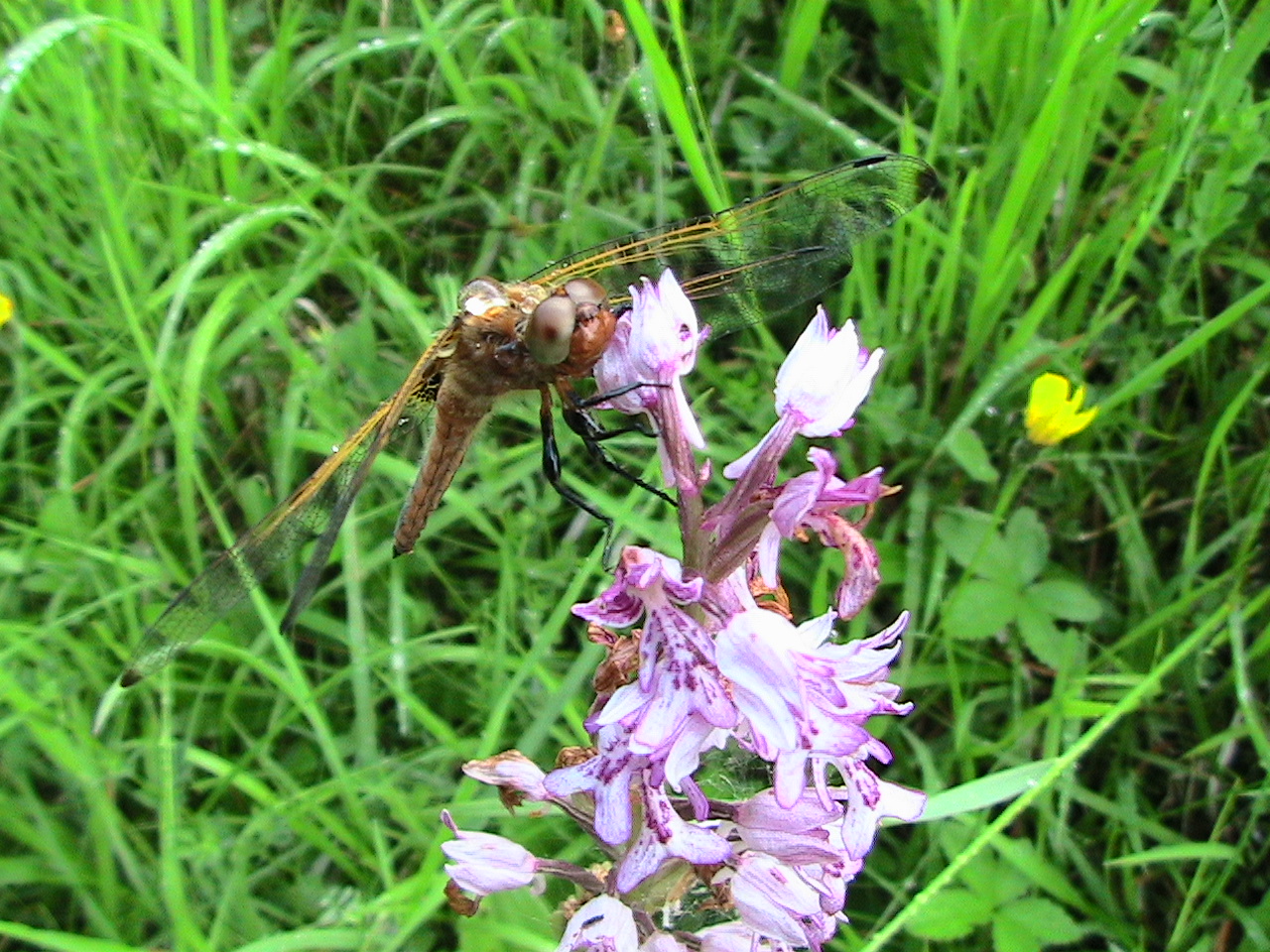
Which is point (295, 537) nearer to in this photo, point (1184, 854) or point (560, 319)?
point (560, 319)

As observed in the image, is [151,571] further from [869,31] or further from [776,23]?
[869,31]

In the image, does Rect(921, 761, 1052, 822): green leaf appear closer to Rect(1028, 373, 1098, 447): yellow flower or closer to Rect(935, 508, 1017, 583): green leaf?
Rect(935, 508, 1017, 583): green leaf

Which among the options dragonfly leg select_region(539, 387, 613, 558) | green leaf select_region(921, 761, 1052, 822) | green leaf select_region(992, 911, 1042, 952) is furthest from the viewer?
green leaf select_region(992, 911, 1042, 952)

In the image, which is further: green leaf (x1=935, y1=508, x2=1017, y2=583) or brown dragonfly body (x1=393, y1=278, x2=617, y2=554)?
green leaf (x1=935, y1=508, x2=1017, y2=583)

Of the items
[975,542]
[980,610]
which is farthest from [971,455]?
[980,610]

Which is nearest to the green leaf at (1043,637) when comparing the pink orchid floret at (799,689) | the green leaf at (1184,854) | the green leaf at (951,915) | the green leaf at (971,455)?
the green leaf at (971,455)

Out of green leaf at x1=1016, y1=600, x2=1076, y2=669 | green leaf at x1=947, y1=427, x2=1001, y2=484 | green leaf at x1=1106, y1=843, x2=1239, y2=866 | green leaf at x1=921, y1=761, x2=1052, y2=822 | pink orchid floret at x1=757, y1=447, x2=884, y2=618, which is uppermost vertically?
pink orchid floret at x1=757, y1=447, x2=884, y2=618

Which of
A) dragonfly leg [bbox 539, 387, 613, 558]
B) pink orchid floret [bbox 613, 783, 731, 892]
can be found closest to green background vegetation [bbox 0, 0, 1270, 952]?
dragonfly leg [bbox 539, 387, 613, 558]

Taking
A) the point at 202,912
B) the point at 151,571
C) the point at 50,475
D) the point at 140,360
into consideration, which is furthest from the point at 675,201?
the point at 202,912
